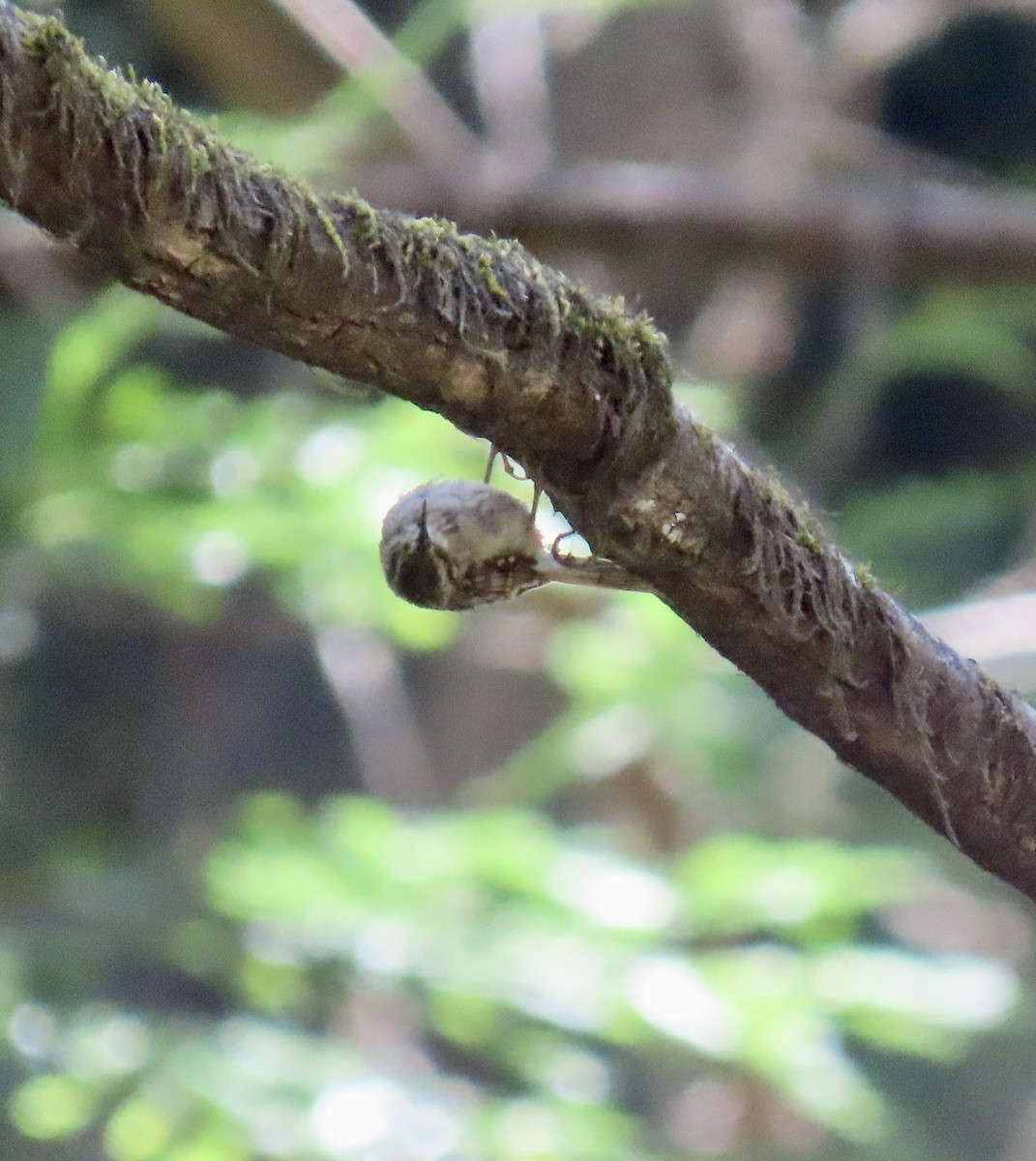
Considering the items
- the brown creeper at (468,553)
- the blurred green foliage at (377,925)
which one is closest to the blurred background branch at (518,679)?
the blurred green foliage at (377,925)

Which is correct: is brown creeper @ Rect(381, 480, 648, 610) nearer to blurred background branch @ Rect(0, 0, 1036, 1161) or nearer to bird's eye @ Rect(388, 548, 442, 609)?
bird's eye @ Rect(388, 548, 442, 609)

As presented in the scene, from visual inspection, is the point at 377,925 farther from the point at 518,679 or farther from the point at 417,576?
the point at 518,679

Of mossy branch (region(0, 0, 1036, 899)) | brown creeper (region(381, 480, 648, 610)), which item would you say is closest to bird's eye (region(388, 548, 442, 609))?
brown creeper (region(381, 480, 648, 610))

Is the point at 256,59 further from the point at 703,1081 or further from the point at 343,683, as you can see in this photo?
the point at 703,1081

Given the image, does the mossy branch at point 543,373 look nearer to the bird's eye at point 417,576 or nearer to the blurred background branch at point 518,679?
the bird's eye at point 417,576

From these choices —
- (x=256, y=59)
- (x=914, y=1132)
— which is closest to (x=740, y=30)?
(x=256, y=59)

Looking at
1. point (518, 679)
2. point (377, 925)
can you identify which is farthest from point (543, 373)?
point (518, 679)
